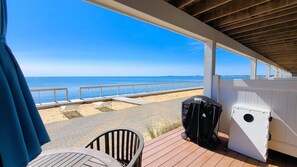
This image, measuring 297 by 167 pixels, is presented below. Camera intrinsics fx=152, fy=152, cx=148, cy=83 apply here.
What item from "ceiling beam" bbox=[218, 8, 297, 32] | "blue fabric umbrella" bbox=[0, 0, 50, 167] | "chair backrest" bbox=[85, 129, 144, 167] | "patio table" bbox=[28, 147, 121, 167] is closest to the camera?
"blue fabric umbrella" bbox=[0, 0, 50, 167]

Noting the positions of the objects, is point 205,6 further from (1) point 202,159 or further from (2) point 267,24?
(1) point 202,159

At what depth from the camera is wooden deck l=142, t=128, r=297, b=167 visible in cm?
219

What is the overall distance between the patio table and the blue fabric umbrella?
0.40 metres

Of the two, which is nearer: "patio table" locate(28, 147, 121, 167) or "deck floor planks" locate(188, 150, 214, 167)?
"patio table" locate(28, 147, 121, 167)

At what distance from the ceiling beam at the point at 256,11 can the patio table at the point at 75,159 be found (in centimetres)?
321

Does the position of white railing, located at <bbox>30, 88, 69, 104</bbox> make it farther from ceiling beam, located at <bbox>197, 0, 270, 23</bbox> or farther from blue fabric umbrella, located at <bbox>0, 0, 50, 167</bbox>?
ceiling beam, located at <bbox>197, 0, 270, 23</bbox>

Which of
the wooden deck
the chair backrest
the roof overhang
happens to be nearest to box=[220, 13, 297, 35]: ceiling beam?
the roof overhang

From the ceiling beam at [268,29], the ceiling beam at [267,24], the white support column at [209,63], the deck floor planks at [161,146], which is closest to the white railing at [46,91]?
the deck floor planks at [161,146]

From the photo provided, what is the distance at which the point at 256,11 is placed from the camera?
2.68m

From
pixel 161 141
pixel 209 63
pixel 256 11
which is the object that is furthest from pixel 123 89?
pixel 256 11

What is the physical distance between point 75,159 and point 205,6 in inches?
110

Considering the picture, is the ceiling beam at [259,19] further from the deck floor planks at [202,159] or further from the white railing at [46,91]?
the white railing at [46,91]

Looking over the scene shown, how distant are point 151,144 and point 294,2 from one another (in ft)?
10.5

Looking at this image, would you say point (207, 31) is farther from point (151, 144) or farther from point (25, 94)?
point (25, 94)
